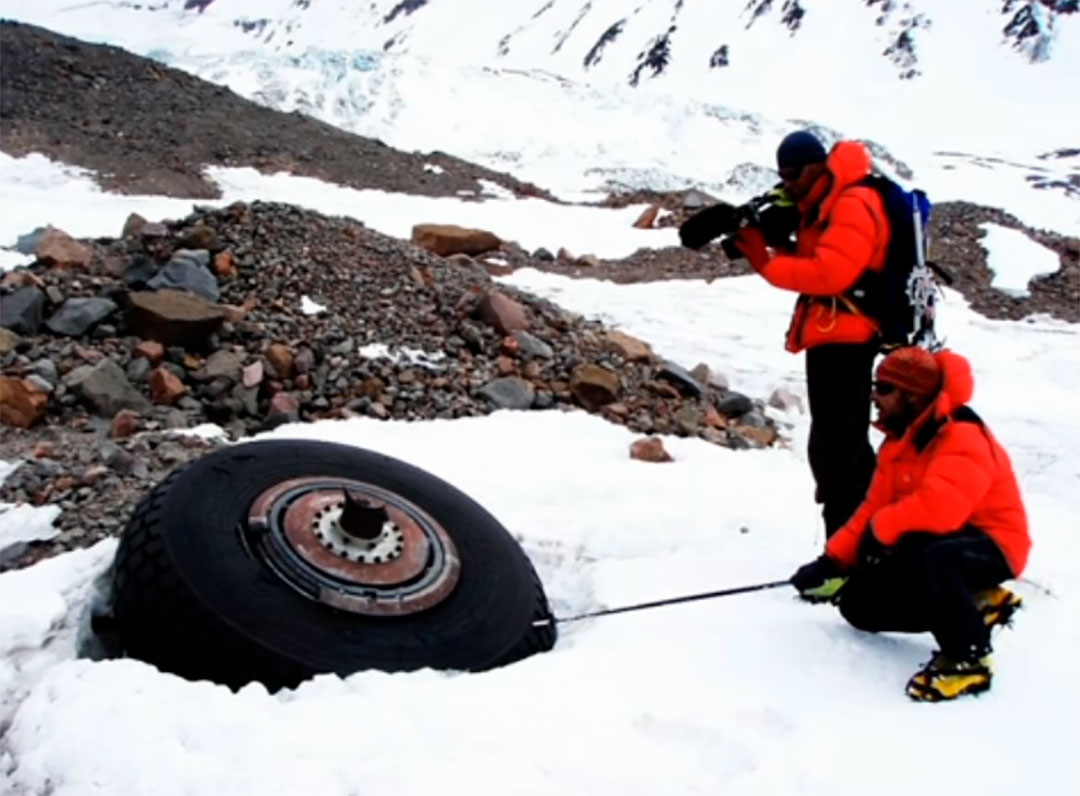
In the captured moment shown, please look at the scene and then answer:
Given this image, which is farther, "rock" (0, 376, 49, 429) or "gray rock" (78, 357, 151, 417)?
"gray rock" (78, 357, 151, 417)

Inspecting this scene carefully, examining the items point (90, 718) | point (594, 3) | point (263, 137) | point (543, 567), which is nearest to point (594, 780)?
point (90, 718)

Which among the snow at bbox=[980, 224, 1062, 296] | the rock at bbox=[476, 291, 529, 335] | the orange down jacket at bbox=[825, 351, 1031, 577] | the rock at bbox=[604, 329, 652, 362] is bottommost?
the rock at bbox=[604, 329, 652, 362]

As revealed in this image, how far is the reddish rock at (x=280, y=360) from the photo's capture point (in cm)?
675

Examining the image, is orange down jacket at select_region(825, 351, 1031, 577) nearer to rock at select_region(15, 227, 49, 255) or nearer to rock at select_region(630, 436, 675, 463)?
rock at select_region(630, 436, 675, 463)

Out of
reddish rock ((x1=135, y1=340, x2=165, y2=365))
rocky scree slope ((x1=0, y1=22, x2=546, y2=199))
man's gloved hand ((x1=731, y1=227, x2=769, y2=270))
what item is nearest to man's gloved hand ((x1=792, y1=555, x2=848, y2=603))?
man's gloved hand ((x1=731, y1=227, x2=769, y2=270))

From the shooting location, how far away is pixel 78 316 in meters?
6.93

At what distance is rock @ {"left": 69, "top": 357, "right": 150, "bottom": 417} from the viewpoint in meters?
6.11

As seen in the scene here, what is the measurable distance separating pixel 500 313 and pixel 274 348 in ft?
5.74

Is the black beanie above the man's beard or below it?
above

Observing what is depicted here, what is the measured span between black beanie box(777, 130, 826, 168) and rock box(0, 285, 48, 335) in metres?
5.03

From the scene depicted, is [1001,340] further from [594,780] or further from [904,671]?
[594,780]

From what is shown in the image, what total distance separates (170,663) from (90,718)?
0.51m

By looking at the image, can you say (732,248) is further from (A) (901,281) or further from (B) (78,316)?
(B) (78,316)

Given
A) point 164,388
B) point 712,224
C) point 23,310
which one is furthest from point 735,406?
point 23,310
